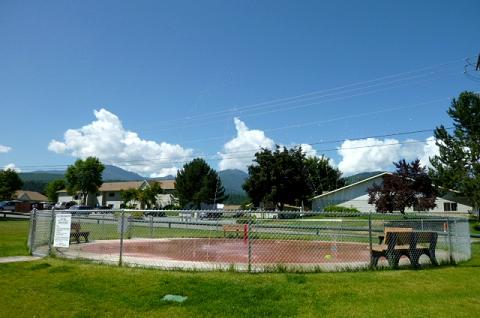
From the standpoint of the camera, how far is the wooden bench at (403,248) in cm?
1073

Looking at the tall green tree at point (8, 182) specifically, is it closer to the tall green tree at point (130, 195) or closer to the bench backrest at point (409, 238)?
the tall green tree at point (130, 195)

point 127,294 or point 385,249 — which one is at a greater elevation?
point 385,249

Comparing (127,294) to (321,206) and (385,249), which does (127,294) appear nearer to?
(385,249)

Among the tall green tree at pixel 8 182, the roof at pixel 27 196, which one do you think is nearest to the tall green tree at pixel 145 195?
the tall green tree at pixel 8 182

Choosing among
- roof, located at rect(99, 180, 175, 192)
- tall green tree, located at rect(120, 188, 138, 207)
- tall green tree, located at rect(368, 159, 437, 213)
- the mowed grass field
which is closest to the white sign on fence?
the mowed grass field

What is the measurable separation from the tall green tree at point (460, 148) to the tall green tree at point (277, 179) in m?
16.4

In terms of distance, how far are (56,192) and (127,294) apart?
365 feet

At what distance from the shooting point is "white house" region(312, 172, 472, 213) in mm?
48344

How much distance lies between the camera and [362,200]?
5350cm

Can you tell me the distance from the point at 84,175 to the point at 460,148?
223 ft

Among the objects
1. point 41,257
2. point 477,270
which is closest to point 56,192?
point 41,257

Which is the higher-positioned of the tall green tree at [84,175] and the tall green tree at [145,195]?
the tall green tree at [84,175]

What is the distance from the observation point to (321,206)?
58062 mm

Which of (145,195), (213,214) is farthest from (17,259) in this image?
(145,195)
